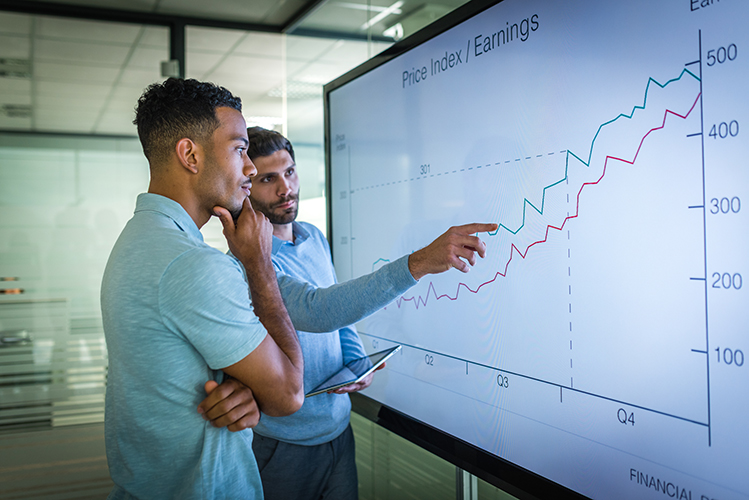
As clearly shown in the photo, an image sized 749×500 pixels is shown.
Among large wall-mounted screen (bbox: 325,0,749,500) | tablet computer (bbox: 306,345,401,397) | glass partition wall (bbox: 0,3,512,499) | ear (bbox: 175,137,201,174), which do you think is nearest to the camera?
large wall-mounted screen (bbox: 325,0,749,500)

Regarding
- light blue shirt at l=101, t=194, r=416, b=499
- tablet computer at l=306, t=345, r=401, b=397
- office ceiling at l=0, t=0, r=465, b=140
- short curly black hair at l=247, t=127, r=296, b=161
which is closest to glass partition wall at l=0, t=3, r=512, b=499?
office ceiling at l=0, t=0, r=465, b=140

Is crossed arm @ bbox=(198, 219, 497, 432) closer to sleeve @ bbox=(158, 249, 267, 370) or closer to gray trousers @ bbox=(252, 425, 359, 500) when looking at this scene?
sleeve @ bbox=(158, 249, 267, 370)

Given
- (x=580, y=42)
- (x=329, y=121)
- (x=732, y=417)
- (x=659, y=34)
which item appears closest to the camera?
(x=732, y=417)

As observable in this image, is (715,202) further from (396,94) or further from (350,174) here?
(350,174)

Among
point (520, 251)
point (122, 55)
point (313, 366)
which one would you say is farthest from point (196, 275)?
point (122, 55)

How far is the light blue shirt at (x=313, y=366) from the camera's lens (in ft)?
5.70

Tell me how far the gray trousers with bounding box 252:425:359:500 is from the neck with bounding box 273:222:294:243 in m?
0.65

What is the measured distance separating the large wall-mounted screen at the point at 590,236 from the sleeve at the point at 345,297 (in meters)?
0.28

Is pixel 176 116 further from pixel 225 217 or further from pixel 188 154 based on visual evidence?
pixel 225 217

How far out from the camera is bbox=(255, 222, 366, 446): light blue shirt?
Result: 5.70 ft

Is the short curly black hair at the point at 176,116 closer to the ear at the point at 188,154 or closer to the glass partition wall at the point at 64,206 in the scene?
the ear at the point at 188,154

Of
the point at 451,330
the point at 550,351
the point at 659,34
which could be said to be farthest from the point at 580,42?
the point at 451,330

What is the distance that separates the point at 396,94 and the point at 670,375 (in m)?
1.20

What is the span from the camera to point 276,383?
1.06 metres
